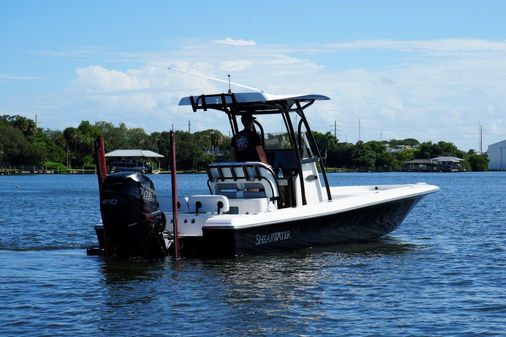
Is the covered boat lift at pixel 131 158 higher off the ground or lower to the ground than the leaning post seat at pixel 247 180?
higher

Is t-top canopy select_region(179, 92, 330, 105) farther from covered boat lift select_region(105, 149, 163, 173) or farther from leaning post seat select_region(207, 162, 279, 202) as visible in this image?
covered boat lift select_region(105, 149, 163, 173)

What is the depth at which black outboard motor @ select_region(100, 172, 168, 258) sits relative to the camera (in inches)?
604

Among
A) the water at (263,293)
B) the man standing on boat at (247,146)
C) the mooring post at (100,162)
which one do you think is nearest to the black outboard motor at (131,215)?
the water at (263,293)

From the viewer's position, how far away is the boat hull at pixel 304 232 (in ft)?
52.7

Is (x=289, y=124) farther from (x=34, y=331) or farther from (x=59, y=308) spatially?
(x=34, y=331)

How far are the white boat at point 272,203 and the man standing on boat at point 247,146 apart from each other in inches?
15.9

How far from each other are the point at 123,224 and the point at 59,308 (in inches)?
115

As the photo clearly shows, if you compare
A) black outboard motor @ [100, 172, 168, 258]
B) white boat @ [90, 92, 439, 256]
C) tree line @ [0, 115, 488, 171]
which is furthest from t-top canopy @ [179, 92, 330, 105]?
tree line @ [0, 115, 488, 171]

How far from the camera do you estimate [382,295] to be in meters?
13.9

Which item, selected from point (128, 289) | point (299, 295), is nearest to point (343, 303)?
point (299, 295)

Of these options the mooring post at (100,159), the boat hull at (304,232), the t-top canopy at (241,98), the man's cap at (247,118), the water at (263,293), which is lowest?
the water at (263,293)

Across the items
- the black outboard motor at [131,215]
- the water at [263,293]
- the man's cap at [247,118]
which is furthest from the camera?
the man's cap at [247,118]

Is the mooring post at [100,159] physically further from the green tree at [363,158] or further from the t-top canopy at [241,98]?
the green tree at [363,158]

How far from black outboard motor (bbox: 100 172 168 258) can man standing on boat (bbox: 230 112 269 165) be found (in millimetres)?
2906
